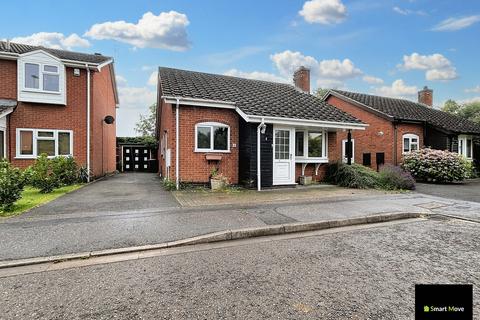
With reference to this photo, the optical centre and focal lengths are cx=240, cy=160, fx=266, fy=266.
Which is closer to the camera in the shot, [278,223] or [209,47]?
[278,223]

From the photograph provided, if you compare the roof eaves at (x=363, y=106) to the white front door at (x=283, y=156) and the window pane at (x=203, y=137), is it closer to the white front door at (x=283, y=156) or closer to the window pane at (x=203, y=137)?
the white front door at (x=283, y=156)

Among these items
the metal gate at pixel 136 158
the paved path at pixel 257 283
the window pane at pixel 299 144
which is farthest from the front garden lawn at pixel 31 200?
the metal gate at pixel 136 158

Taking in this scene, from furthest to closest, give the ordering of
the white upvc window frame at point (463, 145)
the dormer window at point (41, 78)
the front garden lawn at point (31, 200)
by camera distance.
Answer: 1. the white upvc window frame at point (463, 145)
2. the dormer window at point (41, 78)
3. the front garden lawn at point (31, 200)

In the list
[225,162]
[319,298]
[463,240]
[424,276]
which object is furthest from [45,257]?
[225,162]

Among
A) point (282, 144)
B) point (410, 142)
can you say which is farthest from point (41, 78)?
point (410, 142)

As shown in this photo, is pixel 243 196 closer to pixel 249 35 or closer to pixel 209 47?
pixel 249 35

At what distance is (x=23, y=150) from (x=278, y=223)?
13.7 metres

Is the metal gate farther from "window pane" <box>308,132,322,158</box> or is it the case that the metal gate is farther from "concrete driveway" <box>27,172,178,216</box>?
"window pane" <box>308,132,322,158</box>

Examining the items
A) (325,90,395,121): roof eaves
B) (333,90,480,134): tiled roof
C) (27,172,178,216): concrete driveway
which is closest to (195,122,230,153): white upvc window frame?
(27,172,178,216): concrete driveway

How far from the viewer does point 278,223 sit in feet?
19.5

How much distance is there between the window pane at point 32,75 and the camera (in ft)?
42.2

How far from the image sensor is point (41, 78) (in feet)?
42.8

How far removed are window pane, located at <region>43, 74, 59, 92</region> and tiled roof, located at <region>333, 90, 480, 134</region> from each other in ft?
65.3

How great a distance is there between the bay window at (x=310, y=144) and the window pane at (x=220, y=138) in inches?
140
